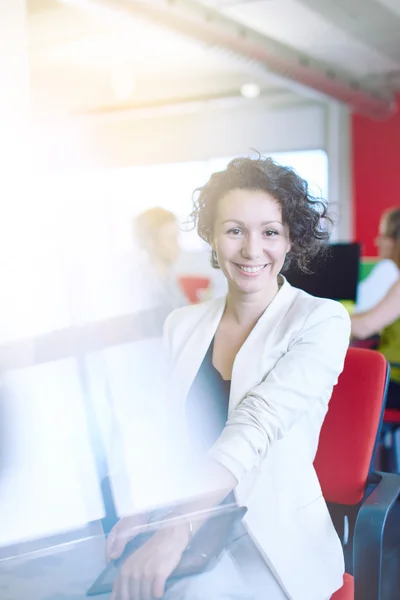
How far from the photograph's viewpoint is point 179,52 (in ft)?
17.6

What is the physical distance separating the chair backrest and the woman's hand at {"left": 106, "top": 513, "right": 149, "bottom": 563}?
14.7 inches

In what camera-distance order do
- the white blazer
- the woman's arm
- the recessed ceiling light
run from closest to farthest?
1. the white blazer
2. the woman's arm
3. the recessed ceiling light

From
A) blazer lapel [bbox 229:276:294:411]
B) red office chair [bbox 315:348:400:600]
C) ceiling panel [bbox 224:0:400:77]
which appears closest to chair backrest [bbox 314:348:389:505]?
red office chair [bbox 315:348:400:600]

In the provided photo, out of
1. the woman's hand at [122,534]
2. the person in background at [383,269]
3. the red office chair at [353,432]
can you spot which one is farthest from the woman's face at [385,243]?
the woman's hand at [122,534]

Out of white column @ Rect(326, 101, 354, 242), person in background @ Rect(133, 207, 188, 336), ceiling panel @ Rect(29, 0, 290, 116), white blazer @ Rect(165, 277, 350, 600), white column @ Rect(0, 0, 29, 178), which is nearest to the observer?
white blazer @ Rect(165, 277, 350, 600)

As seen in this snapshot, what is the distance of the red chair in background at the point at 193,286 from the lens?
12.2 feet

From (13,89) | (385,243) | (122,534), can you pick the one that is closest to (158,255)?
(385,243)

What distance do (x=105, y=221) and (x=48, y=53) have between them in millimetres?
1787

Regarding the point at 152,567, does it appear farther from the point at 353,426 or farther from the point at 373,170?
the point at 373,170

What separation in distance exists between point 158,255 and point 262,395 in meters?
1.82

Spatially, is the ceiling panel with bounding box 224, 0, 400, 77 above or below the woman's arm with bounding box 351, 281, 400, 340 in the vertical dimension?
above

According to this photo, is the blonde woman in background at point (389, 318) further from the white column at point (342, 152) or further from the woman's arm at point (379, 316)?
the white column at point (342, 152)

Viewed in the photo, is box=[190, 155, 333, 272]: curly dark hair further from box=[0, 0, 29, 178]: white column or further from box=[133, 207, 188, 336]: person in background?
box=[133, 207, 188, 336]: person in background

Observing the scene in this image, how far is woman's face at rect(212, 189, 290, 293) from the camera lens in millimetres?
988
